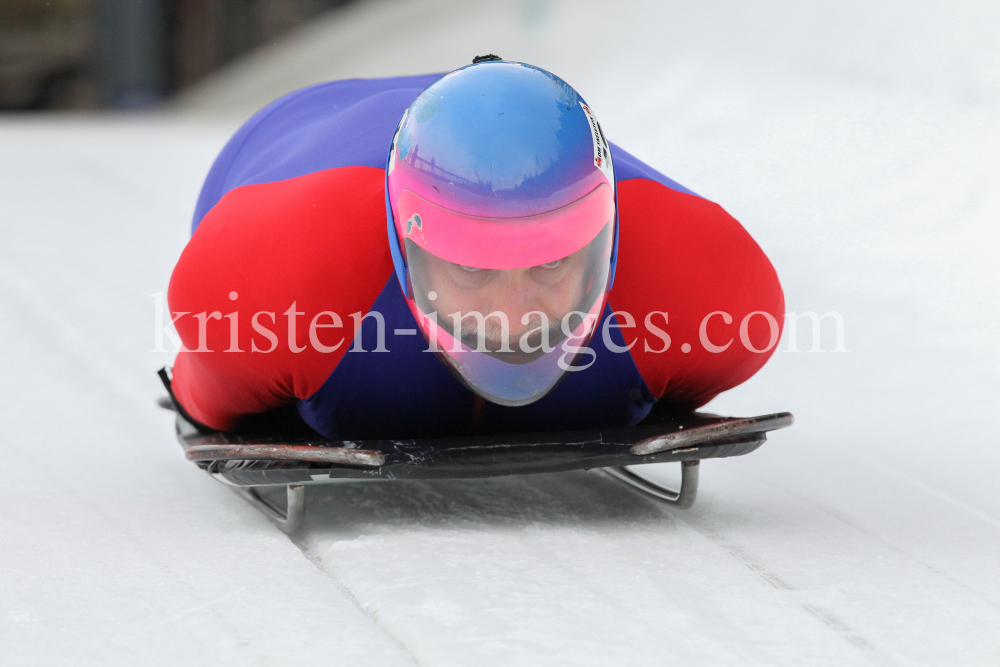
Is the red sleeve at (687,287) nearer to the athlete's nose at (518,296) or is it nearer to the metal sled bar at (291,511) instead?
the athlete's nose at (518,296)

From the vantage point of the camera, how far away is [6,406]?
2945mm

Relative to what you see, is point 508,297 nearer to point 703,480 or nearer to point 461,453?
point 461,453

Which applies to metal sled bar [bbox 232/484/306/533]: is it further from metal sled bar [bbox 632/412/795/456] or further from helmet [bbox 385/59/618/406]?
metal sled bar [bbox 632/412/795/456]

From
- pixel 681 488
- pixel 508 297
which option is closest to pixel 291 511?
pixel 508 297

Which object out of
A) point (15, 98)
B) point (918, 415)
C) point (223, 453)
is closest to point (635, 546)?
point (223, 453)

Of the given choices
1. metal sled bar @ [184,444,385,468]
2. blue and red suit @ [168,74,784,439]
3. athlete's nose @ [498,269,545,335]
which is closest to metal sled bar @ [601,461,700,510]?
blue and red suit @ [168,74,784,439]

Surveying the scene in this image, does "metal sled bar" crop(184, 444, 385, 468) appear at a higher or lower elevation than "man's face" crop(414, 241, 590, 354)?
lower

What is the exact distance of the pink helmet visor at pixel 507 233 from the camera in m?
1.78

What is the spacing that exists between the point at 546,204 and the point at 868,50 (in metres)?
4.09

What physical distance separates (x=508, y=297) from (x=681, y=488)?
0.60 metres

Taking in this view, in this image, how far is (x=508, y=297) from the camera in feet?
6.00

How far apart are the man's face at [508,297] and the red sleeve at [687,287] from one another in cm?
26

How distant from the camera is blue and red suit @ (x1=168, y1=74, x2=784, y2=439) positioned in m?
2.01

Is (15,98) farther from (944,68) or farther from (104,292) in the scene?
(944,68)
